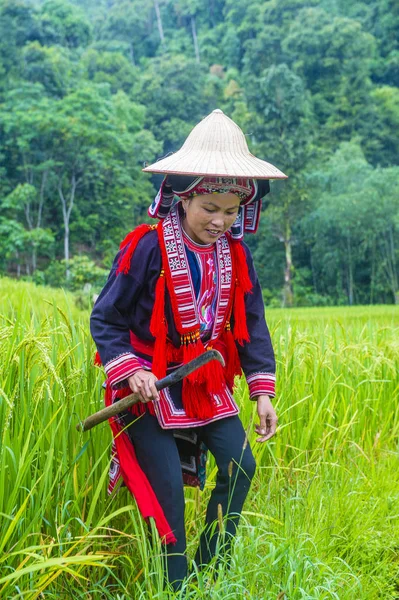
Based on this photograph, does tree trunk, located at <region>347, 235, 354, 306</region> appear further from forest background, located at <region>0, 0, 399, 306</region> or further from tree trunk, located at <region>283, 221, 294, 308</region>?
tree trunk, located at <region>283, 221, 294, 308</region>

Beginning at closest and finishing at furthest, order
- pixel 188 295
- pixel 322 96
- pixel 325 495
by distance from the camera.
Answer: pixel 188 295, pixel 325 495, pixel 322 96

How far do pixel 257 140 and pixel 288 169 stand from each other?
323cm

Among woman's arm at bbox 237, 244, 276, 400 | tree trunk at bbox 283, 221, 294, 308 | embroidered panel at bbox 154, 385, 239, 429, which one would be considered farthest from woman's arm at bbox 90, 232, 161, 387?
tree trunk at bbox 283, 221, 294, 308

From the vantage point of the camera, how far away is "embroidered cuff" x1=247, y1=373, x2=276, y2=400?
234 centimetres

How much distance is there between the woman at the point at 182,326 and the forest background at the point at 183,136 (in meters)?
20.3

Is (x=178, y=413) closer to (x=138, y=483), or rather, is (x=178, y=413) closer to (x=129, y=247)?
(x=138, y=483)

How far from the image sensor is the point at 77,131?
108 ft

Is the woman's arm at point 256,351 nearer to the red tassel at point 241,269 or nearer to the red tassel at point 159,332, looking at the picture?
the red tassel at point 241,269

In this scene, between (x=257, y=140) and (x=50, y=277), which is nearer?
(x=50, y=277)

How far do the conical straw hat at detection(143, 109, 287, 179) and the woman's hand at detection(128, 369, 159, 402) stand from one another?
1.81ft

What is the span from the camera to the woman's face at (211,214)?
7.15ft

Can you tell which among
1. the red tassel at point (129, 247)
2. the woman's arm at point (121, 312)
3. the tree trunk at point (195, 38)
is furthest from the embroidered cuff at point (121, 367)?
the tree trunk at point (195, 38)

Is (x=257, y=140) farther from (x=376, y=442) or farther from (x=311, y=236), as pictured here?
(x=376, y=442)

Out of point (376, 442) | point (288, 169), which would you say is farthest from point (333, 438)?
point (288, 169)
